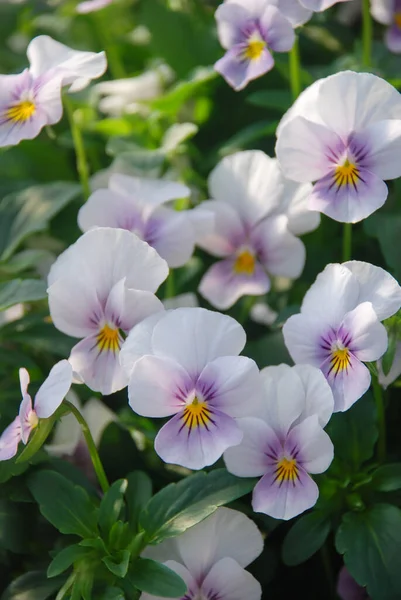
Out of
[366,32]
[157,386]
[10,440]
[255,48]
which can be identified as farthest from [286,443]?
[366,32]

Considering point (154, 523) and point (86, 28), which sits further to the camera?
point (86, 28)

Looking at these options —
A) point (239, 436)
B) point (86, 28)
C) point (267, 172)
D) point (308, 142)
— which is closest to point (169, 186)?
point (267, 172)

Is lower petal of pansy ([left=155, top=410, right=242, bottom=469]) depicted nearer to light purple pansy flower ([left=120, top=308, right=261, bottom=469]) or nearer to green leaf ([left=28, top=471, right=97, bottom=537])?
light purple pansy flower ([left=120, top=308, right=261, bottom=469])

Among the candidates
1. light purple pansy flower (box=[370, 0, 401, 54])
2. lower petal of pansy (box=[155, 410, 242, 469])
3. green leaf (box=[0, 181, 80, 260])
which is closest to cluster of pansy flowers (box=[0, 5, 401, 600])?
lower petal of pansy (box=[155, 410, 242, 469])

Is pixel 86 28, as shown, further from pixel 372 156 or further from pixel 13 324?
pixel 372 156

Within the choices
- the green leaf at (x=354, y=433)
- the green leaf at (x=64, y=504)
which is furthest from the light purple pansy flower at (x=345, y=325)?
the green leaf at (x=64, y=504)

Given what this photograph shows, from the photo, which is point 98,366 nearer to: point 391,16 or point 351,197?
point 351,197

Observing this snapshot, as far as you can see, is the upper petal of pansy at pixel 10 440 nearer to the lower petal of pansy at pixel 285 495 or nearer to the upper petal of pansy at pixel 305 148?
the lower petal of pansy at pixel 285 495
